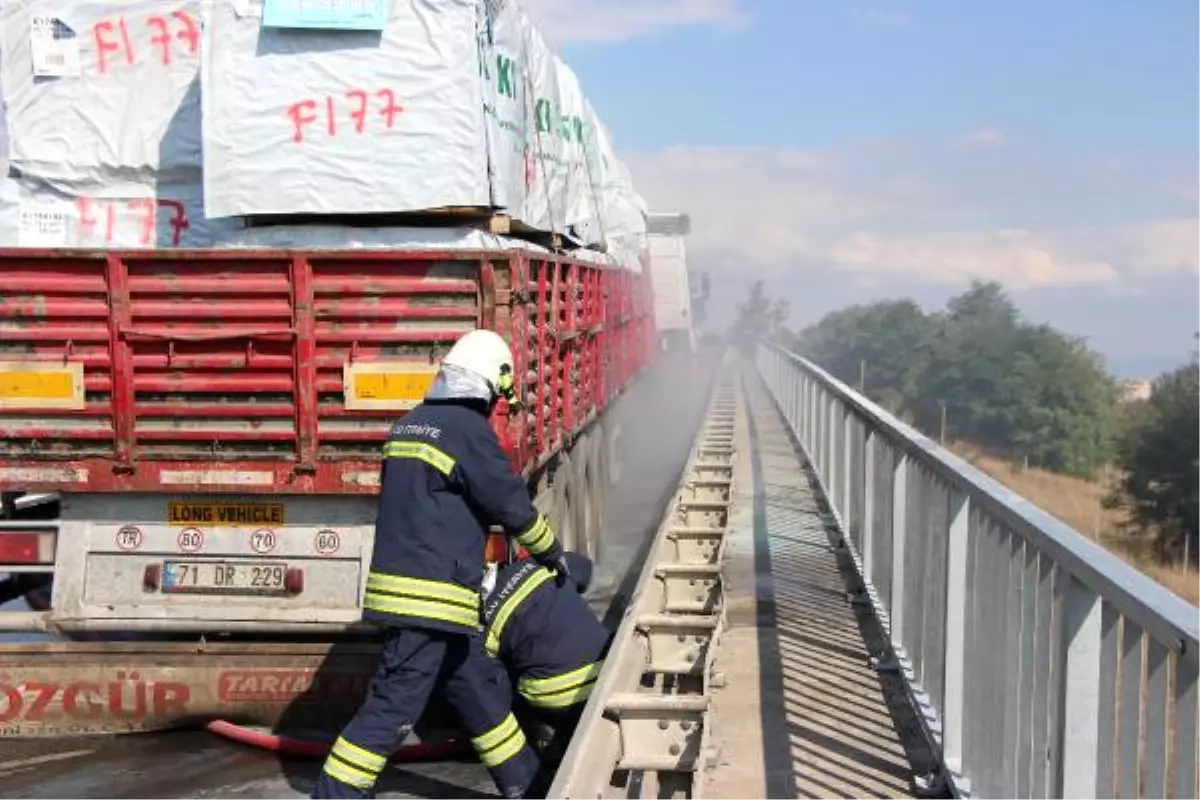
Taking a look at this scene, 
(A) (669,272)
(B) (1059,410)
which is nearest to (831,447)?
(A) (669,272)

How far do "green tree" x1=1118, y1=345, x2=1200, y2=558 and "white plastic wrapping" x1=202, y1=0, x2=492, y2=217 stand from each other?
102 feet

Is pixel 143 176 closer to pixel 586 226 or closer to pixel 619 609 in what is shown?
pixel 619 609

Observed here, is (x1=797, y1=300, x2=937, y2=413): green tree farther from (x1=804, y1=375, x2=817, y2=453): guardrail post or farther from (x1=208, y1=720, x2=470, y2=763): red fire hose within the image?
(x1=208, y1=720, x2=470, y2=763): red fire hose

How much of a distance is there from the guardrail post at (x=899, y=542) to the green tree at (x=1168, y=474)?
2993 centimetres

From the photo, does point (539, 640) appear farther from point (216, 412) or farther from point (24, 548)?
point (24, 548)

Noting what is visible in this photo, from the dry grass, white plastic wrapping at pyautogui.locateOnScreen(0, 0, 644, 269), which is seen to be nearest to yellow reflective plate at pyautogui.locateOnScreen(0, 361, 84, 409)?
white plastic wrapping at pyautogui.locateOnScreen(0, 0, 644, 269)

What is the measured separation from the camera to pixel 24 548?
5.85 m

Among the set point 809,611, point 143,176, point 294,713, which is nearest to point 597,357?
point 809,611

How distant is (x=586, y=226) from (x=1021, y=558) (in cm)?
940

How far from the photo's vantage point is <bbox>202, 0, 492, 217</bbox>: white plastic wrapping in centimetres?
656

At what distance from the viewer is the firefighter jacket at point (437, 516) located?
4.59 metres

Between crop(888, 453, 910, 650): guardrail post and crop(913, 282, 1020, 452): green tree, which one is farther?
crop(913, 282, 1020, 452): green tree

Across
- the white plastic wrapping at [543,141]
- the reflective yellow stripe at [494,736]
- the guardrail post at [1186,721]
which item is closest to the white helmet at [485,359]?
the reflective yellow stripe at [494,736]

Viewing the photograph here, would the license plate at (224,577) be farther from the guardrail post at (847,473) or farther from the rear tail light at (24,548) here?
the guardrail post at (847,473)
